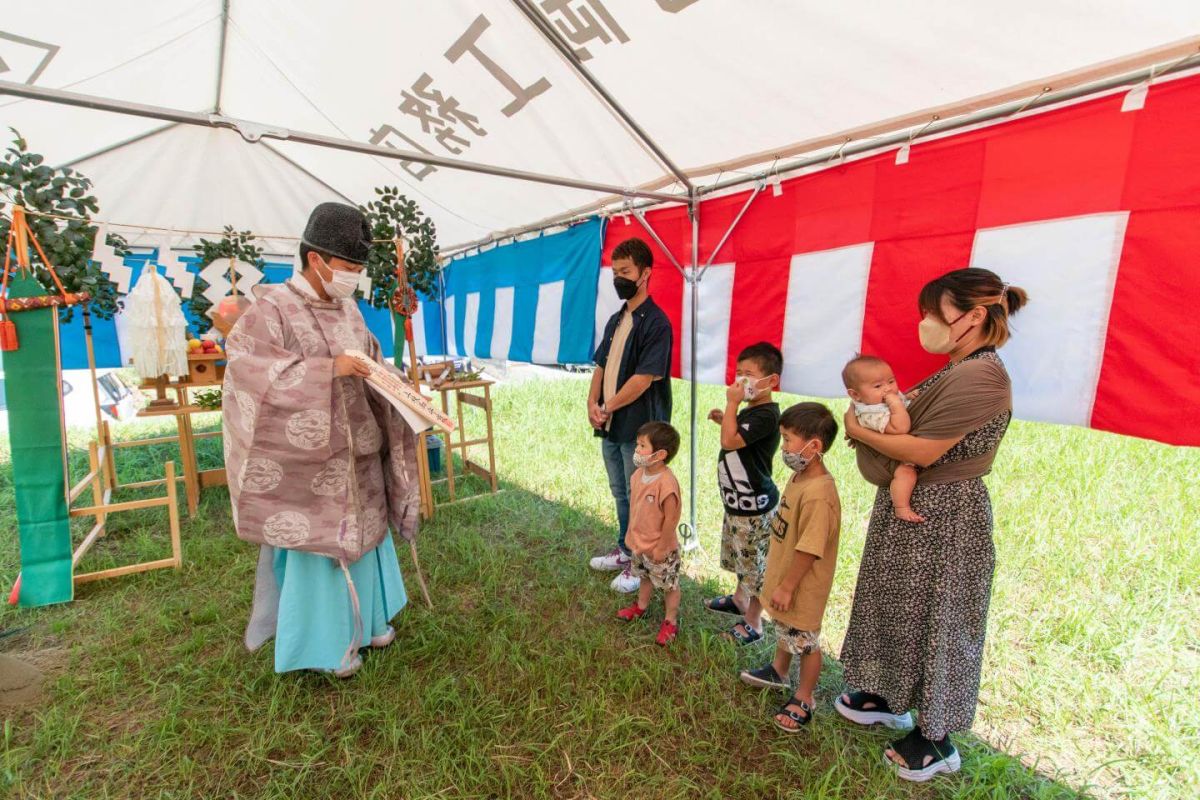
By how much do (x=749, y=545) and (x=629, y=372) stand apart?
1015mm

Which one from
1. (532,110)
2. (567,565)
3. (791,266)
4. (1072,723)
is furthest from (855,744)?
(532,110)

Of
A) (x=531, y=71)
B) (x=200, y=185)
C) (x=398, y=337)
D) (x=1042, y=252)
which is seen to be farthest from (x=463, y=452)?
(x=200, y=185)

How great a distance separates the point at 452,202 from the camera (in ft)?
15.1

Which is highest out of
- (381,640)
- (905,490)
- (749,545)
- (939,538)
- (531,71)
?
(531,71)

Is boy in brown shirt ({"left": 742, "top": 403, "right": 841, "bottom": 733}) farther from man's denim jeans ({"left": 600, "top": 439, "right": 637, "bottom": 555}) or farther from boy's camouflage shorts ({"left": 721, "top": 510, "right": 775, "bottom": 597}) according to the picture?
man's denim jeans ({"left": 600, "top": 439, "right": 637, "bottom": 555})

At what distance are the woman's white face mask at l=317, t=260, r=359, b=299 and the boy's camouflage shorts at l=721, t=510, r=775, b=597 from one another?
A: 6.25ft

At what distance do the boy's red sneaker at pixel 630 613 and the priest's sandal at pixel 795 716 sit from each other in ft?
2.66

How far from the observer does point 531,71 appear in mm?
2559

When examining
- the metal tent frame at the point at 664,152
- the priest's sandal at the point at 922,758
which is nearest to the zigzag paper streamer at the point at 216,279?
the metal tent frame at the point at 664,152

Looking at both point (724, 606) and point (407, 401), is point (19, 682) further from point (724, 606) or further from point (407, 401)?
point (724, 606)

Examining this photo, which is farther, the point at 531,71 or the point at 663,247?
the point at 663,247

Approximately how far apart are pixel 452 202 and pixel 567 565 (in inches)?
129

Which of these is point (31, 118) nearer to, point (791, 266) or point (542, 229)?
point (542, 229)

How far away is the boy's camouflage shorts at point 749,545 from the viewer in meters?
2.37
